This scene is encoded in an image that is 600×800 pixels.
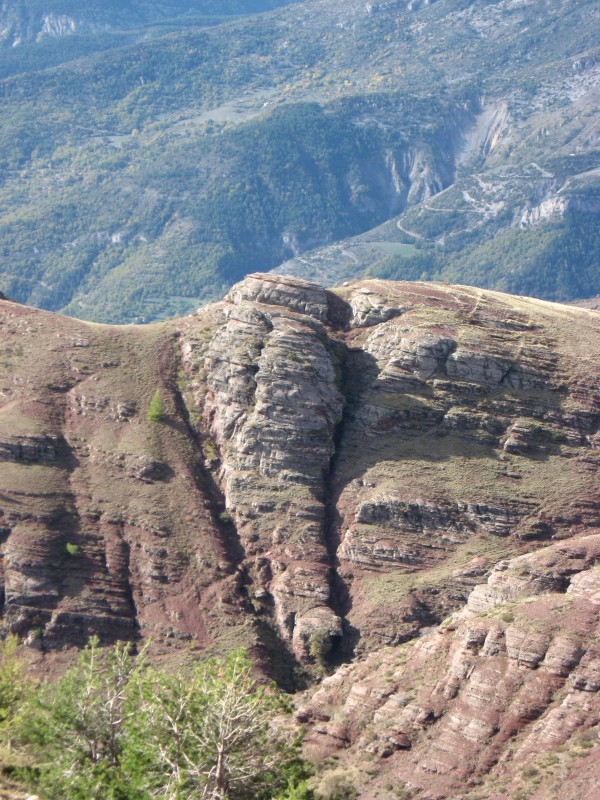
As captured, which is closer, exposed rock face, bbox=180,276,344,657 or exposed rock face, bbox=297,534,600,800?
exposed rock face, bbox=297,534,600,800

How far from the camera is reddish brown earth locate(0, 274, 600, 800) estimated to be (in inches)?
4173

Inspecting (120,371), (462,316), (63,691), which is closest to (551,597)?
(63,691)

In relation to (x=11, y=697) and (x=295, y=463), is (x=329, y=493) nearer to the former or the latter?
(x=295, y=463)

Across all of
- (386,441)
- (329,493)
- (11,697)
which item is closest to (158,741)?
(11,697)

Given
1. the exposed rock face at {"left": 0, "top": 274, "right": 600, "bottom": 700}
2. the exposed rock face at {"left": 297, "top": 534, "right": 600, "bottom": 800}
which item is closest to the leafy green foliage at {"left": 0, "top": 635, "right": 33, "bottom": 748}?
the exposed rock face at {"left": 297, "top": 534, "right": 600, "bottom": 800}

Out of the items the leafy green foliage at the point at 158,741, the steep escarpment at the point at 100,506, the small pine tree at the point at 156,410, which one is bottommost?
the leafy green foliage at the point at 158,741

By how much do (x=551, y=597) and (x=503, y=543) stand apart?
75.3ft

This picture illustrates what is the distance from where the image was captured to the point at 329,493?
13812cm

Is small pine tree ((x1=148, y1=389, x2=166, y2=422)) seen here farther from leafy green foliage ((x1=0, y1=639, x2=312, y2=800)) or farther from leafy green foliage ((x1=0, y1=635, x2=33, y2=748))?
leafy green foliage ((x1=0, y1=639, x2=312, y2=800))

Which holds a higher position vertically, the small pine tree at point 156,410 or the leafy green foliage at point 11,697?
the small pine tree at point 156,410

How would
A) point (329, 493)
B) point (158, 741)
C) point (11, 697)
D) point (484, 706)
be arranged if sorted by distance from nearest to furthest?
point (158, 741) < point (11, 697) < point (484, 706) < point (329, 493)

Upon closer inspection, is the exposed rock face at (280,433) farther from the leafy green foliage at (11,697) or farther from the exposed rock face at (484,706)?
the leafy green foliage at (11,697)

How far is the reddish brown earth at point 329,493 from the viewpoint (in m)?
106

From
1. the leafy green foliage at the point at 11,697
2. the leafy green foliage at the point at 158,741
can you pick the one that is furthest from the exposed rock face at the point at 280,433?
the leafy green foliage at the point at 158,741
